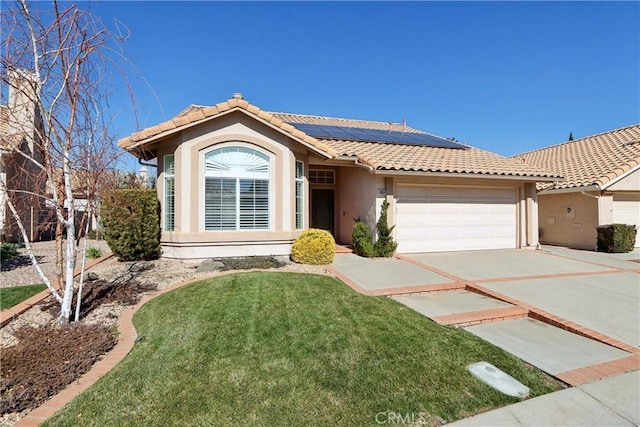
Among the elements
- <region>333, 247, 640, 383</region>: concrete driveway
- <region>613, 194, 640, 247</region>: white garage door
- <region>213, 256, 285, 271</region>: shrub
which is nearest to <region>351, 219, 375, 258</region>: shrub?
<region>333, 247, 640, 383</region>: concrete driveway

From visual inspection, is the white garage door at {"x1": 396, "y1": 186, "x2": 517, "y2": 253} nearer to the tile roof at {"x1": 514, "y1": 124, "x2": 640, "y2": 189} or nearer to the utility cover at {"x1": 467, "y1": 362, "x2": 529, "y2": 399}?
the tile roof at {"x1": 514, "y1": 124, "x2": 640, "y2": 189}

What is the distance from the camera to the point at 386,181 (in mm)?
13000

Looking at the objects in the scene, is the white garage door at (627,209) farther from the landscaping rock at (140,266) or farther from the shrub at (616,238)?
the landscaping rock at (140,266)

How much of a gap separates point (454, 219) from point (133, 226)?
1243 cm

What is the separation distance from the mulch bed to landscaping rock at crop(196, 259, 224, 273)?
317 centimetres

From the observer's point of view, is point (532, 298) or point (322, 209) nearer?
point (532, 298)

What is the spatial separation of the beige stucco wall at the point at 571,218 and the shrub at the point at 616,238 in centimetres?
62

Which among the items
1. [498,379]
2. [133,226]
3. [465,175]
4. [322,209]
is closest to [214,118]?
[133,226]

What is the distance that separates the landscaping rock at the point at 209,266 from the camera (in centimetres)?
957

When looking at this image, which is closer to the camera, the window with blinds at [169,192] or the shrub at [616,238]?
the window with blinds at [169,192]

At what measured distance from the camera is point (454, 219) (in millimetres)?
14234

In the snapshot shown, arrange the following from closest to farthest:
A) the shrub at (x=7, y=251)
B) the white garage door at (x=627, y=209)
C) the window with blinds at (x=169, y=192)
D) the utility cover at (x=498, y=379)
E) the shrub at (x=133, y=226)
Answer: the utility cover at (x=498, y=379) → the shrub at (x=133, y=226) → the shrub at (x=7, y=251) → the window with blinds at (x=169, y=192) → the white garage door at (x=627, y=209)

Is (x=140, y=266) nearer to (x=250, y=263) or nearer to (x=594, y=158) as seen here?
(x=250, y=263)

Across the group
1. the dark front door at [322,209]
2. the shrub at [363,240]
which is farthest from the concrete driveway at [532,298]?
Answer: the dark front door at [322,209]
